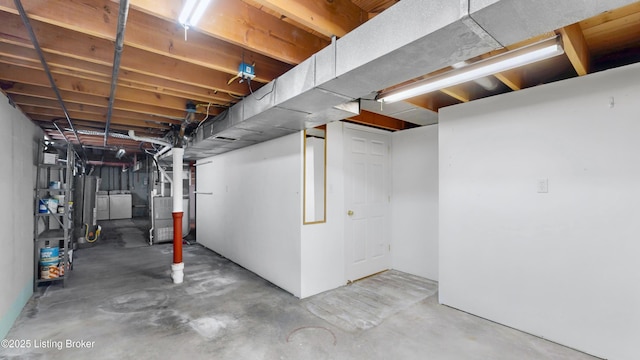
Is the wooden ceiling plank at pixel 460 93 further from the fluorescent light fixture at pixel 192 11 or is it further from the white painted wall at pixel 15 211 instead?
the white painted wall at pixel 15 211

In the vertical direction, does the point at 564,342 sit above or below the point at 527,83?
below

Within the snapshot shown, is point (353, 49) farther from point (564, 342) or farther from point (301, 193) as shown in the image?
point (564, 342)

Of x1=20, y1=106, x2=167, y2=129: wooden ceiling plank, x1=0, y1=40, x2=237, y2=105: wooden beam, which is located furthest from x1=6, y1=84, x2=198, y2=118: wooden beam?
x1=0, y1=40, x2=237, y2=105: wooden beam

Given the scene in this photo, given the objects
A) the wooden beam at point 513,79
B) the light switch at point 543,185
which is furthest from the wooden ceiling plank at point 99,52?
the light switch at point 543,185

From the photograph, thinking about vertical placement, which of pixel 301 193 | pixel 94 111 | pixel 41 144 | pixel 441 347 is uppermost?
pixel 94 111

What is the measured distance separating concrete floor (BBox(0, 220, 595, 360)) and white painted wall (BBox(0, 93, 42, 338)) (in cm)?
26

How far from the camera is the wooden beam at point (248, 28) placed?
5.16ft

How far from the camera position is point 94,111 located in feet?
12.0

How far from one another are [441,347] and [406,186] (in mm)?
2530

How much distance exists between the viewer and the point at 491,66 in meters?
2.03

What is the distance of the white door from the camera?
4.14 meters

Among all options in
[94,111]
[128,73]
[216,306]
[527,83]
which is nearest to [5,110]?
[94,111]

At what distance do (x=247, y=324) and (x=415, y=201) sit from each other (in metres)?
2.98

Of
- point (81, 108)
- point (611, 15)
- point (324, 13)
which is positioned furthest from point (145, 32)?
point (611, 15)
